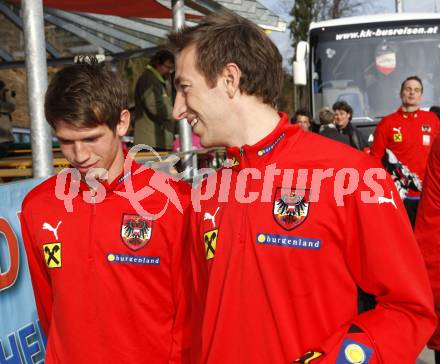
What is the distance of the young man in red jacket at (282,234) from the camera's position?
192cm

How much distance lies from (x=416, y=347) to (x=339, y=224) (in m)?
0.37

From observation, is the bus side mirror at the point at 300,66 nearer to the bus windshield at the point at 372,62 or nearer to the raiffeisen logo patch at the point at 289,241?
the bus windshield at the point at 372,62

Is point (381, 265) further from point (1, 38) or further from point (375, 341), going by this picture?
point (1, 38)

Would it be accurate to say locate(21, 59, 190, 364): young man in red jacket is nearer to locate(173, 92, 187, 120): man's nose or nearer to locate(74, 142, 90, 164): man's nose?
locate(74, 142, 90, 164): man's nose

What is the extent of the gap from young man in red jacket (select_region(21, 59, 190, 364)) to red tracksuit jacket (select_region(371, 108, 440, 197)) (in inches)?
242

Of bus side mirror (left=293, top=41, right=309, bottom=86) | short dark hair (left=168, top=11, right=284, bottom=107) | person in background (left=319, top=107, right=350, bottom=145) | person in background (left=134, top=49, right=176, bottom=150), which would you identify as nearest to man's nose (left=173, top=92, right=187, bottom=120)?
short dark hair (left=168, top=11, right=284, bottom=107)

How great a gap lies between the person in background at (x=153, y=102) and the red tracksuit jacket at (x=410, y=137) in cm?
247

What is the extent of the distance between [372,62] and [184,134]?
5634 millimetres

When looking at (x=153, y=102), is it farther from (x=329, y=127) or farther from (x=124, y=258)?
(x=124, y=258)

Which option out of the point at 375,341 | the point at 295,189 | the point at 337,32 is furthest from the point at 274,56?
the point at 337,32

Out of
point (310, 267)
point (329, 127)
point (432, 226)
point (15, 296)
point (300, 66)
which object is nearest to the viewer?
point (310, 267)

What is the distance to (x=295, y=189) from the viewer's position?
6.84 feet

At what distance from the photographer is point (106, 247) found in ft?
8.68

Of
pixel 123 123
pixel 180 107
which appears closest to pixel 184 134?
pixel 123 123
